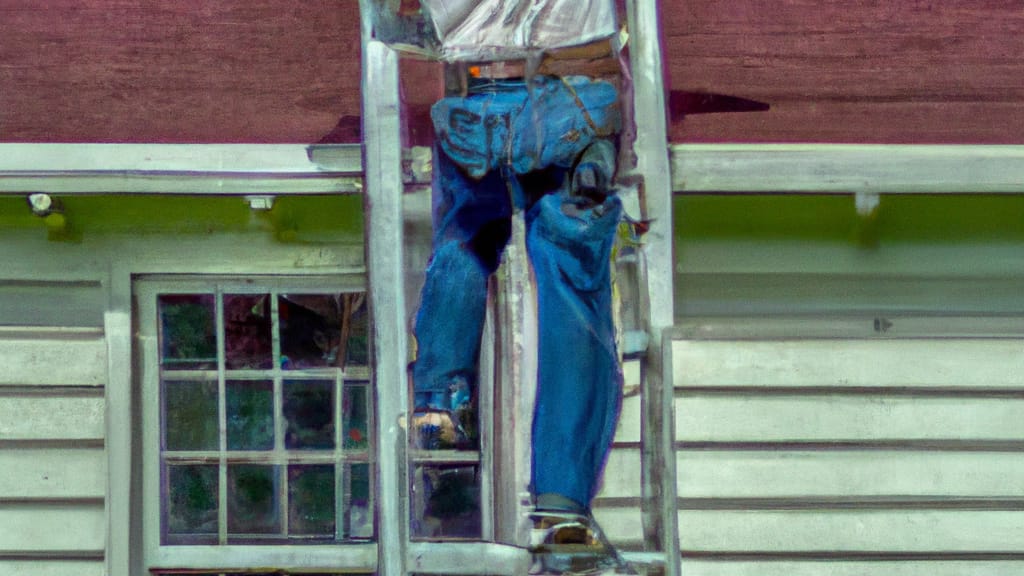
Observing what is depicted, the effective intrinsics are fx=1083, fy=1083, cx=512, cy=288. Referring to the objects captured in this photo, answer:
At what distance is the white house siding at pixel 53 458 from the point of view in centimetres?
404

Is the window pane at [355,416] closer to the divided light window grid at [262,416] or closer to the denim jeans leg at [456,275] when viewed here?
the divided light window grid at [262,416]

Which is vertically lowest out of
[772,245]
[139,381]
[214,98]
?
[139,381]

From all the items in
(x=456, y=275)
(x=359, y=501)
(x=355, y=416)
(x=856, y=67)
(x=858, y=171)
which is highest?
(x=856, y=67)

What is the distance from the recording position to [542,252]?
3225 mm

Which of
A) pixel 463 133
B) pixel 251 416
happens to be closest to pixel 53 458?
pixel 251 416

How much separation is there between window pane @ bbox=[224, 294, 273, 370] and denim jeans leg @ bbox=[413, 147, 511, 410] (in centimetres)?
95

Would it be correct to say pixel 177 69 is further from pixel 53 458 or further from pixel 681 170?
pixel 681 170

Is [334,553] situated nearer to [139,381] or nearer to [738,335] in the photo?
[139,381]

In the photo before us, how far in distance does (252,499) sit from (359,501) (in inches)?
16.0

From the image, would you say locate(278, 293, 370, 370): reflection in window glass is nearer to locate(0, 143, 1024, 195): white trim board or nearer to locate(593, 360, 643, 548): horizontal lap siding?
locate(0, 143, 1024, 195): white trim board

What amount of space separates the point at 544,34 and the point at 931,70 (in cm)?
157

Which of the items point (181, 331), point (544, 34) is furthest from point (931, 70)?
point (181, 331)

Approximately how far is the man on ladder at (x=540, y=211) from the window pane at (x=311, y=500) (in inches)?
31.4

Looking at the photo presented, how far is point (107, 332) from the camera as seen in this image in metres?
4.03
